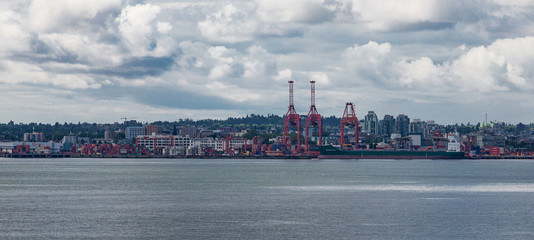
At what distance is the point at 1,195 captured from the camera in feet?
238

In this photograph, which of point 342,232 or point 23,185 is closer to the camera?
point 342,232

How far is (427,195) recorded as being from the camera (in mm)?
74625

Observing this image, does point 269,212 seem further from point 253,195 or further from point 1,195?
point 1,195

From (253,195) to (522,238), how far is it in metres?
32.8

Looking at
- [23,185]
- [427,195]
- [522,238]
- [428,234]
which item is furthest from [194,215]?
[23,185]

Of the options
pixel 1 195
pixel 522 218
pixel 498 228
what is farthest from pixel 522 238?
pixel 1 195

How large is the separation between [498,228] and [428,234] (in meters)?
5.52

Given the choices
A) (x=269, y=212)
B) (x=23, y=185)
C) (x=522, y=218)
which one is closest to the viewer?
(x=522, y=218)

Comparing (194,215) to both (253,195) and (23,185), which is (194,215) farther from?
(23,185)

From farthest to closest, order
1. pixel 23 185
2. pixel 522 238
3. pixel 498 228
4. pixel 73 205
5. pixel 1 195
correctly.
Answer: pixel 23 185
pixel 1 195
pixel 73 205
pixel 498 228
pixel 522 238

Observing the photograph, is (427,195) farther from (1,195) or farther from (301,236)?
(1,195)

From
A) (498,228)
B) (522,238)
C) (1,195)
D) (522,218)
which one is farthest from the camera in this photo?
(1,195)

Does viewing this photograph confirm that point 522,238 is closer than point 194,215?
Yes

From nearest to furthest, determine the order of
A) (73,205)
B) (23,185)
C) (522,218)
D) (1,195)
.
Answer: (522,218)
(73,205)
(1,195)
(23,185)
